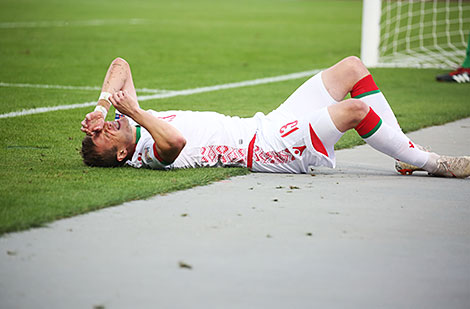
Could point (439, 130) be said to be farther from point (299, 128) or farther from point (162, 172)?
point (162, 172)

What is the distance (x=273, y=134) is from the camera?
5141 millimetres

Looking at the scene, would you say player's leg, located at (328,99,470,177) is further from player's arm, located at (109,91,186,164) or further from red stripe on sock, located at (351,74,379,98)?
player's arm, located at (109,91,186,164)

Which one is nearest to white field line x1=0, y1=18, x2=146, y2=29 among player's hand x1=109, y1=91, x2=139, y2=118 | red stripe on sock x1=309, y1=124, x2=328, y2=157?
player's hand x1=109, y1=91, x2=139, y2=118

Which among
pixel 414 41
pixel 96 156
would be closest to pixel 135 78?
pixel 96 156

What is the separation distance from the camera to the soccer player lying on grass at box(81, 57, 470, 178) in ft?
16.1

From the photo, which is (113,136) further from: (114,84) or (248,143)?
(248,143)

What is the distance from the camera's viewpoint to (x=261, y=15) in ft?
90.9

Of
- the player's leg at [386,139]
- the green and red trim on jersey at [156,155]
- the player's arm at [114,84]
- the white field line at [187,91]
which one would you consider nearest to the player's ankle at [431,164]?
the player's leg at [386,139]

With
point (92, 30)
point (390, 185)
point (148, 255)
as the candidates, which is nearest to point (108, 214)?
point (148, 255)

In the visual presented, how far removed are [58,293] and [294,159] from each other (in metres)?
2.45

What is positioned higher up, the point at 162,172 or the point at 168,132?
the point at 168,132

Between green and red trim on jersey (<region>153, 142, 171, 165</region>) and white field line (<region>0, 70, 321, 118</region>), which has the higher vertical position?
green and red trim on jersey (<region>153, 142, 171, 165</region>)

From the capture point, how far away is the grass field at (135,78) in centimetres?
465

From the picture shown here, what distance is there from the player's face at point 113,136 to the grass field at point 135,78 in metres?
0.17
